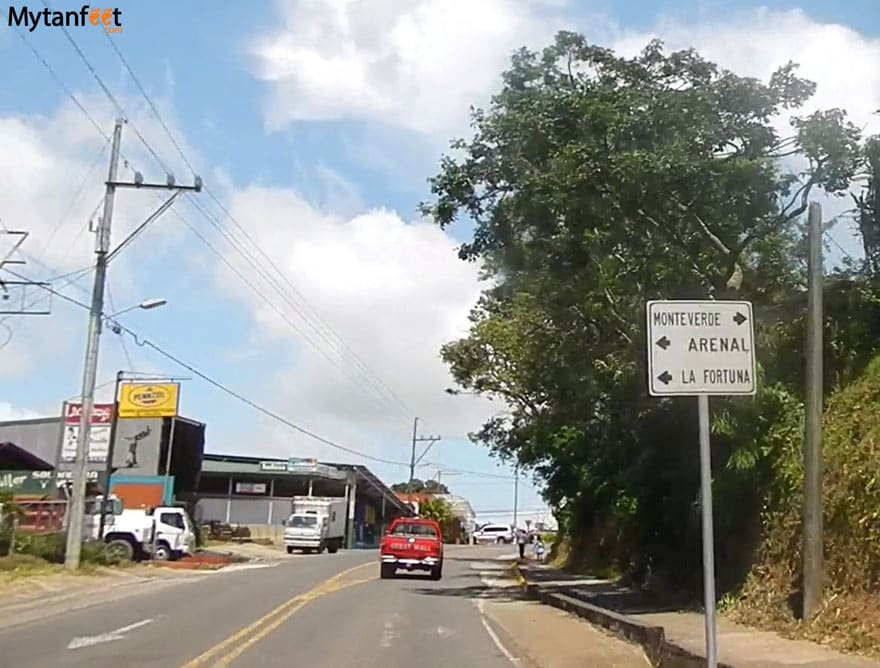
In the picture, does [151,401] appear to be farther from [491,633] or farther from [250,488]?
[491,633]

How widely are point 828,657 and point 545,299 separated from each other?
1144cm

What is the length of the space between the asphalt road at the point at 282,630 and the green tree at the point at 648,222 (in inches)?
136

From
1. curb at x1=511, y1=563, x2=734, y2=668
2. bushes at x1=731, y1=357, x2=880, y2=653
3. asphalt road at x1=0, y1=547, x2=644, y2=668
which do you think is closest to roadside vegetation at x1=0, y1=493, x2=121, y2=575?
asphalt road at x1=0, y1=547, x2=644, y2=668

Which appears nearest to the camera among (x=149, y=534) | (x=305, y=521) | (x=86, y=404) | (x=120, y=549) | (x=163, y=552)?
(x=86, y=404)

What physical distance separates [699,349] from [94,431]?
41.0m

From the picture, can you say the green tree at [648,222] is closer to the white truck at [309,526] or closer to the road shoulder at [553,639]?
the road shoulder at [553,639]

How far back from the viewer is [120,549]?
38.4m

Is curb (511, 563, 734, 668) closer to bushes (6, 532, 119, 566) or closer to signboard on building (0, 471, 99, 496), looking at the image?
bushes (6, 532, 119, 566)

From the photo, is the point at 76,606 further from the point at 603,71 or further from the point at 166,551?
the point at 166,551

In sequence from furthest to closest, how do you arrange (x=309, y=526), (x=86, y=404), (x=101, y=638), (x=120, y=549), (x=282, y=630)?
(x=309, y=526) → (x=120, y=549) → (x=86, y=404) → (x=282, y=630) → (x=101, y=638)

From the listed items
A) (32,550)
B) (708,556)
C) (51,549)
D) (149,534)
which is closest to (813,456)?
(708,556)

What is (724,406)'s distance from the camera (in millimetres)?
18578

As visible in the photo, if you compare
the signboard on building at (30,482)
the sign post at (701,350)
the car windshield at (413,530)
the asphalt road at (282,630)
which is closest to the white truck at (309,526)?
the signboard on building at (30,482)

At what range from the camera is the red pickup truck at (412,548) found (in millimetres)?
35188
